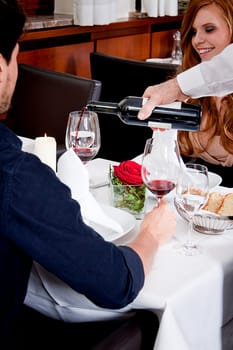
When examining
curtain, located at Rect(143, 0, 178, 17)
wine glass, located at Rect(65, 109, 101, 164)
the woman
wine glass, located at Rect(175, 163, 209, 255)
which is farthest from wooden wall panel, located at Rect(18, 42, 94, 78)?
wine glass, located at Rect(175, 163, 209, 255)

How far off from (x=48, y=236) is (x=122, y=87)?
2.07 m

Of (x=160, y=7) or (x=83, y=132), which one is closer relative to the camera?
(x=83, y=132)

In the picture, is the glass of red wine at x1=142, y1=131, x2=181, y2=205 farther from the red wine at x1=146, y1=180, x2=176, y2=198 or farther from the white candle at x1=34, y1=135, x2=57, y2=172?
the white candle at x1=34, y1=135, x2=57, y2=172

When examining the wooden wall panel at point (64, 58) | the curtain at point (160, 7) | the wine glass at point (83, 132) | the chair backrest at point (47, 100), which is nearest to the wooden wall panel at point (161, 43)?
the curtain at point (160, 7)

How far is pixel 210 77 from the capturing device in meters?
1.89

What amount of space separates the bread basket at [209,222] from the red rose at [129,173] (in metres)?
0.12

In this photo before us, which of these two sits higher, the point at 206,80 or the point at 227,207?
the point at 206,80

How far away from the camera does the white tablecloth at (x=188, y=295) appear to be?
47.2 inches

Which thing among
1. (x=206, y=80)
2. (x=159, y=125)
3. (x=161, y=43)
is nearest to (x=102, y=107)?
(x=159, y=125)

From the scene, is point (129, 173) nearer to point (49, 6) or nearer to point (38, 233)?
point (38, 233)

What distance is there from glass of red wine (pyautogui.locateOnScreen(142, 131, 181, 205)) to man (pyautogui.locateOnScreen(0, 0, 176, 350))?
0.29 metres

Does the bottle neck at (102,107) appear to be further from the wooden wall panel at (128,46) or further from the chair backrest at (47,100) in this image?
the wooden wall panel at (128,46)

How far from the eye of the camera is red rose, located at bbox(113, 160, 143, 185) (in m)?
1.47

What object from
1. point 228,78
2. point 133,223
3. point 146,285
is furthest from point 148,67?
point 146,285
